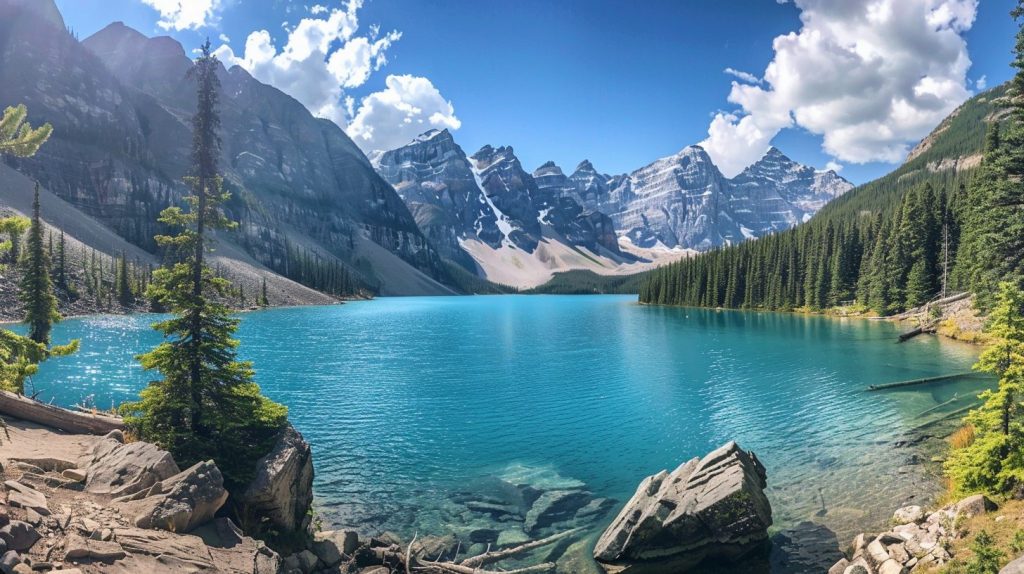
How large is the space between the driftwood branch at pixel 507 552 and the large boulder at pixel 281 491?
18.3 ft

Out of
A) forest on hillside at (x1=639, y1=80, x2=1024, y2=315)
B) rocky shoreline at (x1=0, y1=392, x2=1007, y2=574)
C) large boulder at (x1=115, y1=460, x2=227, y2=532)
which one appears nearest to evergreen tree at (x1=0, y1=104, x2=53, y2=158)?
rocky shoreline at (x1=0, y1=392, x2=1007, y2=574)

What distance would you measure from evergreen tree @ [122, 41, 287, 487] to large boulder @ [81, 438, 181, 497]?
173cm

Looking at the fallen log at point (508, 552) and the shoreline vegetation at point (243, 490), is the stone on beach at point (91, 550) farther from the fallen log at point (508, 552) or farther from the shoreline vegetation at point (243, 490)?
the fallen log at point (508, 552)

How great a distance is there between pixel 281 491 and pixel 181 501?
3327 millimetres

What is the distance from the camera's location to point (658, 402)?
37594 mm

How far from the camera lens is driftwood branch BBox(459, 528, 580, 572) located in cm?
1547

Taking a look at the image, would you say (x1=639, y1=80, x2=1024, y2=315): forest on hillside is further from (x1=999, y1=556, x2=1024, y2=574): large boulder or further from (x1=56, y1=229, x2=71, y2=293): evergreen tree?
(x1=56, y1=229, x2=71, y2=293): evergreen tree

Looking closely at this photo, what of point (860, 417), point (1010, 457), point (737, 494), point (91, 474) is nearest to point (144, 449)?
point (91, 474)

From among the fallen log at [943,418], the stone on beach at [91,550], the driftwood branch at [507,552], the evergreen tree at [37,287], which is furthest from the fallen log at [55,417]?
the fallen log at [943,418]

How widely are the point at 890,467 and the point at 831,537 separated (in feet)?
27.3

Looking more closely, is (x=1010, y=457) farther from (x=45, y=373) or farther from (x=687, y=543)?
(x=45, y=373)

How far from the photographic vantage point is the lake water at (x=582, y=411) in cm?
2083

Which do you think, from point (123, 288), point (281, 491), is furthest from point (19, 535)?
point (123, 288)

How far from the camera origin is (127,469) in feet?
43.9
